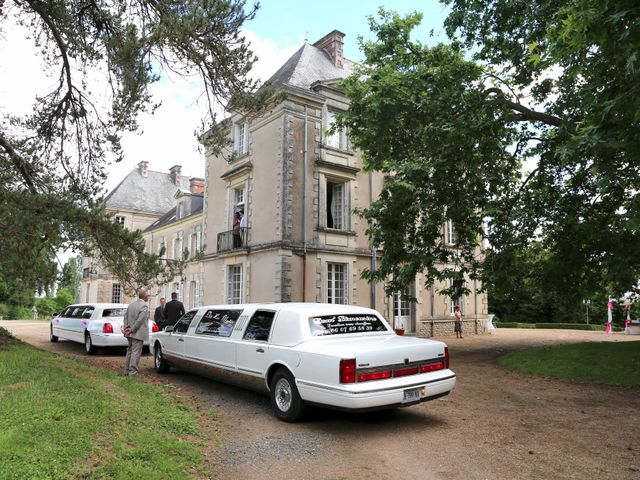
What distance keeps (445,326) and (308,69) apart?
47.2ft

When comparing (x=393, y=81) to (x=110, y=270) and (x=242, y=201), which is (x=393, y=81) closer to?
(x=110, y=270)

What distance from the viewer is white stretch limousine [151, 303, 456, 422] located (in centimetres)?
597

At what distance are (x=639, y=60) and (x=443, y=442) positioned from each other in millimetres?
4733

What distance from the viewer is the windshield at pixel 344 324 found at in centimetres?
700

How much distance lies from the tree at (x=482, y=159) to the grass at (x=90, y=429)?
30.3 ft

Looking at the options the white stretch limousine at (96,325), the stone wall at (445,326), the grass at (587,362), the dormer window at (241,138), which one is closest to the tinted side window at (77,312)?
the white stretch limousine at (96,325)

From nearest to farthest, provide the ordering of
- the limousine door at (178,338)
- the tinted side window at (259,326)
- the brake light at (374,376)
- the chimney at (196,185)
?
1. the brake light at (374,376)
2. the tinted side window at (259,326)
3. the limousine door at (178,338)
4. the chimney at (196,185)

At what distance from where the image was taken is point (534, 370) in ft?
38.5

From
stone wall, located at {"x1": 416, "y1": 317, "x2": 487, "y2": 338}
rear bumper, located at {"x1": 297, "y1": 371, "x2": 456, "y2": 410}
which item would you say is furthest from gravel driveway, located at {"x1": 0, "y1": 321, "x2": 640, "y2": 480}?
stone wall, located at {"x1": 416, "y1": 317, "x2": 487, "y2": 338}

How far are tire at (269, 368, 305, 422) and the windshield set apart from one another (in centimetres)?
71

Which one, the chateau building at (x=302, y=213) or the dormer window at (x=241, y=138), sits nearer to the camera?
the chateau building at (x=302, y=213)

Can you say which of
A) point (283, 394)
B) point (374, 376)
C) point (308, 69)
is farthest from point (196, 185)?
point (374, 376)

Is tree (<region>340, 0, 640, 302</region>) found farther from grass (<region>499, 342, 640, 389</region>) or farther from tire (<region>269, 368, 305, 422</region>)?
tire (<region>269, 368, 305, 422</region>)

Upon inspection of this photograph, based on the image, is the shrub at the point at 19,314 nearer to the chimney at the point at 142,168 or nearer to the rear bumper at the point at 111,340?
the chimney at the point at 142,168
